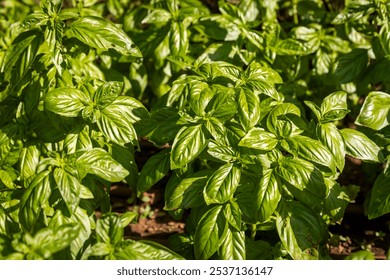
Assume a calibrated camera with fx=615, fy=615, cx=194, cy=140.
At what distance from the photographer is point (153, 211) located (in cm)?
404

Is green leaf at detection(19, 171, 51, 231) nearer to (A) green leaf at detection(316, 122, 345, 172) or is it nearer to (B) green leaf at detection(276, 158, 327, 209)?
(B) green leaf at detection(276, 158, 327, 209)

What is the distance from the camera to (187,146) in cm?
280

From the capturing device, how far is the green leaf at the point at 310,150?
276 cm

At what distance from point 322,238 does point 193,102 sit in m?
0.92

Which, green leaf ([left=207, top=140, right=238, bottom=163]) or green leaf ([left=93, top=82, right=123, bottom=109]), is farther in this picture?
green leaf ([left=93, top=82, right=123, bottom=109])

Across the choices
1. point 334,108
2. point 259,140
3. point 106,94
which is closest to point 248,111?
point 259,140

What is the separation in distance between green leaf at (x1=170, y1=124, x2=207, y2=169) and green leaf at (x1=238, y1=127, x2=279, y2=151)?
0.19 m

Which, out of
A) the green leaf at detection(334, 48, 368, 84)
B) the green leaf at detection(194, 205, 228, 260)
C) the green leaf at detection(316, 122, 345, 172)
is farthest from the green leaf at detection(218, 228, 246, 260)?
the green leaf at detection(334, 48, 368, 84)

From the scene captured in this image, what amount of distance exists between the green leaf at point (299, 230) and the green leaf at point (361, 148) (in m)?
0.35

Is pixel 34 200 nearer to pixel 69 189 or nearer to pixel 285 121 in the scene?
pixel 69 189

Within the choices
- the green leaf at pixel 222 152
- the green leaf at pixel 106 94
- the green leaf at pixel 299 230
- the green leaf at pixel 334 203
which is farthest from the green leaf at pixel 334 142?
the green leaf at pixel 106 94

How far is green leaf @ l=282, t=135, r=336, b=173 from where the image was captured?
9.06 ft

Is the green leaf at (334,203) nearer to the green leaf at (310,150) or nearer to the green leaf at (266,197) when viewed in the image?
the green leaf at (310,150)

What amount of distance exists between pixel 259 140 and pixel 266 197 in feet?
0.87
